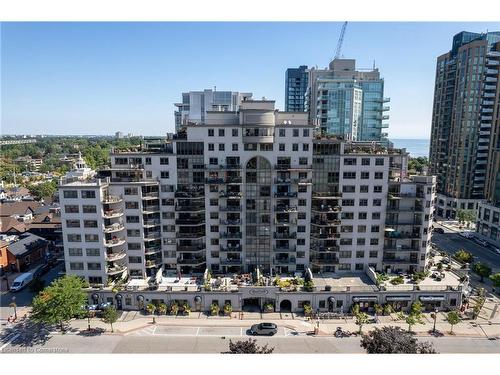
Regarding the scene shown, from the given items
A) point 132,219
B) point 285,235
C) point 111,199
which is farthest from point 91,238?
point 285,235

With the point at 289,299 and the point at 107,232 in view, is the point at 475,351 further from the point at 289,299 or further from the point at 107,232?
the point at 107,232

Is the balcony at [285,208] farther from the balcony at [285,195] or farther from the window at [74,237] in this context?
the window at [74,237]

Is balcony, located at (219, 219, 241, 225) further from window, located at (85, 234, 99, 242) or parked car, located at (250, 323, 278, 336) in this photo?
window, located at (85, 234, 99, 242)

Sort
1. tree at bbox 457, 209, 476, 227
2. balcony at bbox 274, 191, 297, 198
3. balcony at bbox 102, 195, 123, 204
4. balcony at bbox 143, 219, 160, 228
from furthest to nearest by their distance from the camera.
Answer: tree at bbox 457, 209, 476, 227
balcony at bbox 274, 191, 297, 198
balcony at bbox 143, 219, 160, 228
balcony at bbox 102, 195, 123, 204

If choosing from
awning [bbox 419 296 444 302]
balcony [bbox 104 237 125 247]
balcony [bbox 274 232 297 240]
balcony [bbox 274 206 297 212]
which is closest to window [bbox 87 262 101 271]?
balcony [bbox 104 237 125 247]

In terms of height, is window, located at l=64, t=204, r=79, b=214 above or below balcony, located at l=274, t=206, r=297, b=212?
above

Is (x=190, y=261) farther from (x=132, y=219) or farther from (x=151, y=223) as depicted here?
(x=132, y=219)

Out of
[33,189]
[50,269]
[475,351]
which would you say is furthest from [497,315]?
[33,189]
